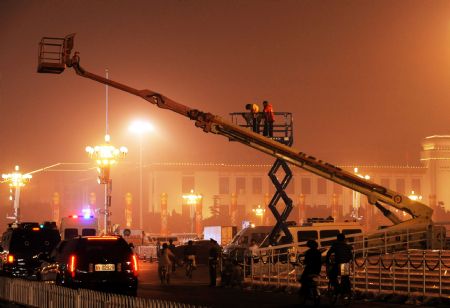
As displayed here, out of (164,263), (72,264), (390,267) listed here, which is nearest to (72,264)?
(72,264)

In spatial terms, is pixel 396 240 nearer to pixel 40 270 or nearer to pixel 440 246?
pixel 440 246

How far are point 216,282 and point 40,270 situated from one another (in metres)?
6.48

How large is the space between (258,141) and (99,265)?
431 inches

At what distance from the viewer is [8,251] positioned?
31547 mm

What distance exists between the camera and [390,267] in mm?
25859

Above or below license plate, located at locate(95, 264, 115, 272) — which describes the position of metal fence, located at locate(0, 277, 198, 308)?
below

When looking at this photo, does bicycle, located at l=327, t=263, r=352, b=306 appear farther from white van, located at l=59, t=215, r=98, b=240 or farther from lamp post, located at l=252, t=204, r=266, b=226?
lamp post, located at l=252, t=204, r=266, b=226

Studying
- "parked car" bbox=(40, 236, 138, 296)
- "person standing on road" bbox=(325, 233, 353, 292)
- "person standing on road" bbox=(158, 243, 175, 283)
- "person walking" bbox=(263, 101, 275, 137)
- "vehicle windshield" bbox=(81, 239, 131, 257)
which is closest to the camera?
"person standing on road" bbox=(325, 233, 353, 292)

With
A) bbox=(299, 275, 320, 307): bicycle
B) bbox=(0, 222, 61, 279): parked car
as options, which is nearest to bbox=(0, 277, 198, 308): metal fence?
bbox=(299, 275, 320, 307): bicycle

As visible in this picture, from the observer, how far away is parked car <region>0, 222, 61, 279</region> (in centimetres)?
3123

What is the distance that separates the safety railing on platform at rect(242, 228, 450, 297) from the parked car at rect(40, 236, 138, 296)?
192 inches

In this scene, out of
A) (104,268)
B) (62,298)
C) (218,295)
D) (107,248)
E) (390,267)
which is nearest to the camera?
(62,298)

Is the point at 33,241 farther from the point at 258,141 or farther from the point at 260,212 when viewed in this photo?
the point at 260,212

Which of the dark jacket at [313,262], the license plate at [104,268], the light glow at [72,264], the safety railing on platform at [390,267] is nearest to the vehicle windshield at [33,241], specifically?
the safety railing on platform at [390,267]
